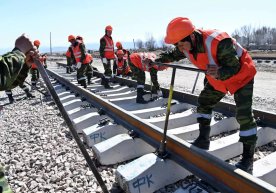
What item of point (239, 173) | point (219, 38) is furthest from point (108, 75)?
point (239, 173)

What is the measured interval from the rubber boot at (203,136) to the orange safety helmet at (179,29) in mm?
1202

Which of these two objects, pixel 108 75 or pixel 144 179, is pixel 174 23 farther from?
pixel 108 75

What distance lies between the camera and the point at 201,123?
4.05 meters

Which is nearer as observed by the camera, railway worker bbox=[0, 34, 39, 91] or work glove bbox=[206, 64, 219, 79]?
railway worker bbox=[0, 34, 39, 91]

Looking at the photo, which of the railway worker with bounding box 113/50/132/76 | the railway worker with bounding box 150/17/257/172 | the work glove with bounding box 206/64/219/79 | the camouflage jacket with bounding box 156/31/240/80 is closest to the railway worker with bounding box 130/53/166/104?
the railway worker with bounding box 150/17/257/172

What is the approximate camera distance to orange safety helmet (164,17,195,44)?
11.0ft

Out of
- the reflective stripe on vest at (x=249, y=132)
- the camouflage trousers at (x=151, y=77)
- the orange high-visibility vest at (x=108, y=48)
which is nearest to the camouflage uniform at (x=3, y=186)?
the reflective stripe on vest at (x=249, y=132)

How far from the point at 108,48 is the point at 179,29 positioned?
8182 mm

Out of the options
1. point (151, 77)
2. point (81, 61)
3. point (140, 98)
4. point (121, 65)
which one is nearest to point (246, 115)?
point (140, 98)

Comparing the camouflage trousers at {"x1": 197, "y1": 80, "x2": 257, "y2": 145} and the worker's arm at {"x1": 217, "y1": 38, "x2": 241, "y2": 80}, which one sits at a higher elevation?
the worker's arm at {"x1": 217, "y1": 38, "x2": 241, "y2": 80}

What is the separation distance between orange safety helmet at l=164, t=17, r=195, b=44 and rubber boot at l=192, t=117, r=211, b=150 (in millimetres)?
1202

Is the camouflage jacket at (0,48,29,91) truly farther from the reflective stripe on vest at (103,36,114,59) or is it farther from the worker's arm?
the reflective stripe on vest at (103,36,114,59)

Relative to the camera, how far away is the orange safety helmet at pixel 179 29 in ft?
11.0

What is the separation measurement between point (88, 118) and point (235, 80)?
9.31ft
